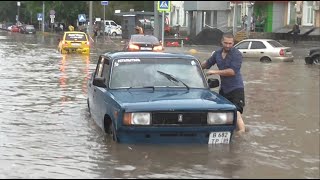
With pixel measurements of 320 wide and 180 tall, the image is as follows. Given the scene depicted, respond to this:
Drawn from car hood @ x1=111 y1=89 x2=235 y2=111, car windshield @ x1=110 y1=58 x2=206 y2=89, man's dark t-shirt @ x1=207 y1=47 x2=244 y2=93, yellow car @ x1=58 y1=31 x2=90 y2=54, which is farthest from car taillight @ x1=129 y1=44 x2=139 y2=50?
car hood @ x1=111 y1=89 x2=235 y2=111

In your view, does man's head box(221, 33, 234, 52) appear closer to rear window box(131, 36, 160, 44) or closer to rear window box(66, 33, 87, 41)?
rear window box(131, 36, 160, 44)

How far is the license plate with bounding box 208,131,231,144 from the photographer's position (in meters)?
8.02

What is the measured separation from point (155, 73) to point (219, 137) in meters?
1.50

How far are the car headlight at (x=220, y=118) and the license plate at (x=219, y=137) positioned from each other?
0.63 ft

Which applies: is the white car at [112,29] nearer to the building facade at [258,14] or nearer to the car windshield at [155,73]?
the building facade at [258,14]

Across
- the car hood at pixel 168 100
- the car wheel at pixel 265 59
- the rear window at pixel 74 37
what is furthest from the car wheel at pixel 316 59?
the car hood at pixel 168 100

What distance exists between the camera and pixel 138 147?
807cm

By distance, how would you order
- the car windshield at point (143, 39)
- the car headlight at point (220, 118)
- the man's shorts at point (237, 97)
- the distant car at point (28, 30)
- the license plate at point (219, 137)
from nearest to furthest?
the car headlight at point (220, 118) → the license plate at point (219, 137) → the man's shorts at point (237, 97) → the car windshield at point (143, 39) → the distant car at point (28, 30)

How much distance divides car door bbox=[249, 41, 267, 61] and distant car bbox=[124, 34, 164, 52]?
4189mm

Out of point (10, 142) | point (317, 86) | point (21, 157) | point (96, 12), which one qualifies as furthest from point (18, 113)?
point (96, 12)

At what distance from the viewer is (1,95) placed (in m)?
14.2

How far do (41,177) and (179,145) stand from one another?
6.90ft

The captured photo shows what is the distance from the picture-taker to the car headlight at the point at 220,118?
783cm

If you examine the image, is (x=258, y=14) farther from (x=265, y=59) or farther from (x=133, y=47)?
(x=133, y=47)
